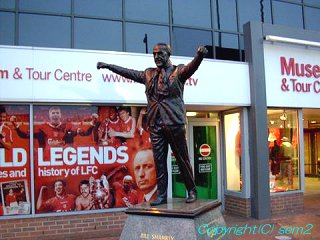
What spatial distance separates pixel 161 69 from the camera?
5145 mm

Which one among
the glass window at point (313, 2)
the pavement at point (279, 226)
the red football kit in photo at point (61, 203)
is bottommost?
the pavement at point (279, 226)

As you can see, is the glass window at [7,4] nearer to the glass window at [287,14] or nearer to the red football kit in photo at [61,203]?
the red football kit in photo at [61,203]

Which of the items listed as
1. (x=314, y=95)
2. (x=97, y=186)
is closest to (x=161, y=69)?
(x=97, y=186)

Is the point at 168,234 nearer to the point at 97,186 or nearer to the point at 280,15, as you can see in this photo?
the point at 97,186

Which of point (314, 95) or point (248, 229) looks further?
point (314, 95)

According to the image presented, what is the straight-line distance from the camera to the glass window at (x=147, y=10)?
924cm

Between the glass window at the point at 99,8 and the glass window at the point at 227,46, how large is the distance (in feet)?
8.40

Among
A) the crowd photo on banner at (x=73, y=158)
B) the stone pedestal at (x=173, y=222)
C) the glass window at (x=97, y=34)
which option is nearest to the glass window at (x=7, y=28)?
the glass window at (x=97, y=34)

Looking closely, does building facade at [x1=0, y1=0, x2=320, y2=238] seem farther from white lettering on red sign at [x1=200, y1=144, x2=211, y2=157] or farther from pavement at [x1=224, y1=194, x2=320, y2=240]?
pavement at [x1=224, y1=194, x2=320, y2=240]

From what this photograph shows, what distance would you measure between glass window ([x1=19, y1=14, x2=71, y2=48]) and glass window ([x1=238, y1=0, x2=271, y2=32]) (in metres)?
4.49

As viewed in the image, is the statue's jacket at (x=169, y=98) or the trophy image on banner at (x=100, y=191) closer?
the statue's jacket at (x=169, y=98)

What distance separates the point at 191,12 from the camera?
32.6 ft

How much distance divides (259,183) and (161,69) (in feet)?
18.0

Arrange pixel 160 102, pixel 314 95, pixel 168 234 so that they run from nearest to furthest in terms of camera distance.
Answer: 1. pixel 168 234
2. pixel 160 102
3. pixel 314 95
